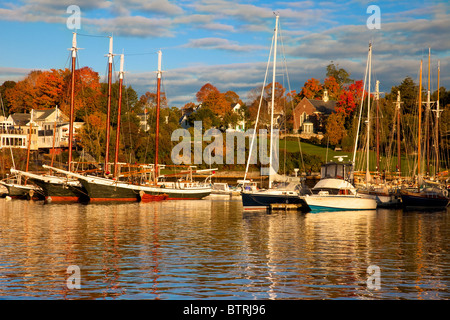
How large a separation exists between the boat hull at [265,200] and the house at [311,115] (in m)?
91.5

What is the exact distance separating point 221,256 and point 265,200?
84.3 ft

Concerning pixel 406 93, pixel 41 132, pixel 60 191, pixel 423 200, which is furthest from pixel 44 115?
pixel 423 200

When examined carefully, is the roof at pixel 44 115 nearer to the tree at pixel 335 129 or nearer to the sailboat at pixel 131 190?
the tree at pixel 335 129

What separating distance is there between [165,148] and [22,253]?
8349 centimetres

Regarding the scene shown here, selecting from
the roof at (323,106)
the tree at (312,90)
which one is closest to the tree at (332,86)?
the tree at (312,90)

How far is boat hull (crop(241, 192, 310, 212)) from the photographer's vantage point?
4878 cm

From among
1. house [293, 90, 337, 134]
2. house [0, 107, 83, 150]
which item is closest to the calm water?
house [0, 107, 83, 150]

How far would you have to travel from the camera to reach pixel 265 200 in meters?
49.4

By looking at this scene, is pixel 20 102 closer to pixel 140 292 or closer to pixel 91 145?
pixel 91 145

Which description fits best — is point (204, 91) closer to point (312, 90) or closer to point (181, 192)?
point (312, 90)

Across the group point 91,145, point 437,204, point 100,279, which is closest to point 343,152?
point 91,145

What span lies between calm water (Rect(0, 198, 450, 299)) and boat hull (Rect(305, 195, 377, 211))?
5047mm

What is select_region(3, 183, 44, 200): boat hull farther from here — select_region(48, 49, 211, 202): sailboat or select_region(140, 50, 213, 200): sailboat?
select_region(140, 50, 213, 200): sailboat
